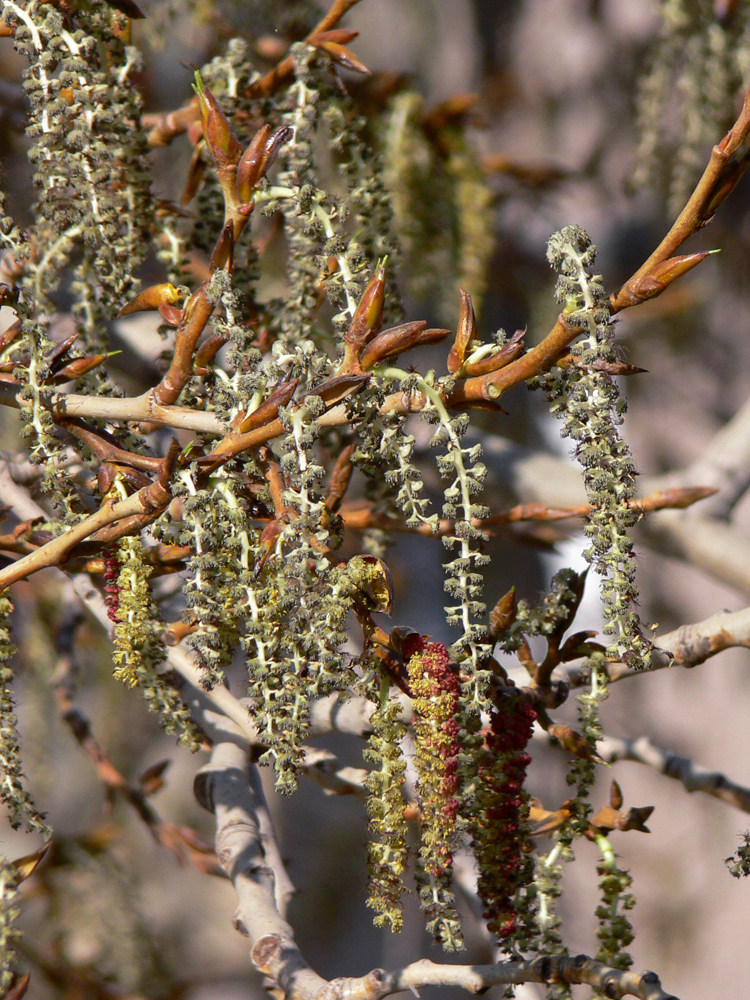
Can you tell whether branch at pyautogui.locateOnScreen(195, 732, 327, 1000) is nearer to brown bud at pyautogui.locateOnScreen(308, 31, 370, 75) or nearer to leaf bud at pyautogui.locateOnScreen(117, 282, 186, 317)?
leaf bud at pyautogui.locateOnScreen(117, 282, 186, 317)

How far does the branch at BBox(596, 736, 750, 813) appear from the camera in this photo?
546mm

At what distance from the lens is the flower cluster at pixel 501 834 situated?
406 millimetres

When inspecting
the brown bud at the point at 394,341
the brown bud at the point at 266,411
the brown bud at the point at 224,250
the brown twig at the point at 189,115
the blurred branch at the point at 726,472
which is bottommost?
the brown bud at the point at 266,411

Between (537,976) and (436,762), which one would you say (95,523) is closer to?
(436,762)

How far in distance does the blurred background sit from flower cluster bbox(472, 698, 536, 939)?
81cm

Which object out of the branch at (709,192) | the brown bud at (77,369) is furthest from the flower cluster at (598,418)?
the brown bud at (77,369)

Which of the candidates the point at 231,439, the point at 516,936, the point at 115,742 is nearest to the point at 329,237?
the point at 231,439

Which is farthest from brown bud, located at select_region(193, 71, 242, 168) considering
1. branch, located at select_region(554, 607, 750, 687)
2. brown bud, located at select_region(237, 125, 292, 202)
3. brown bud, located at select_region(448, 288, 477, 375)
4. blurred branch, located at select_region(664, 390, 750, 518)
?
blurred branch, located at select_region(664, 390, 750, 518)

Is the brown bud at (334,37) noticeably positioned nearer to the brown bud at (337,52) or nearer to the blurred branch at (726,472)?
the brown bud at (337,52)

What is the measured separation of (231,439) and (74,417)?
0.11 metres

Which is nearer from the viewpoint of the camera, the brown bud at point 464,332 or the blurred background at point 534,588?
the brown bud at point 464,332

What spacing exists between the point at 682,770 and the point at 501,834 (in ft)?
0.74

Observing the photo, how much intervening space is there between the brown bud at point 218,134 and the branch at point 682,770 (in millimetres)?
394

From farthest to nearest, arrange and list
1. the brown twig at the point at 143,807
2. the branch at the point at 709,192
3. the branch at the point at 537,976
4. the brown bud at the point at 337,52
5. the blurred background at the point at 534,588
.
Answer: the blurred background at the point at 534,588
the brown twig at the point at 143,807
the brown bud at the point at 337,52
the branch at the point at 537,976
the branch at the point at 709,192
